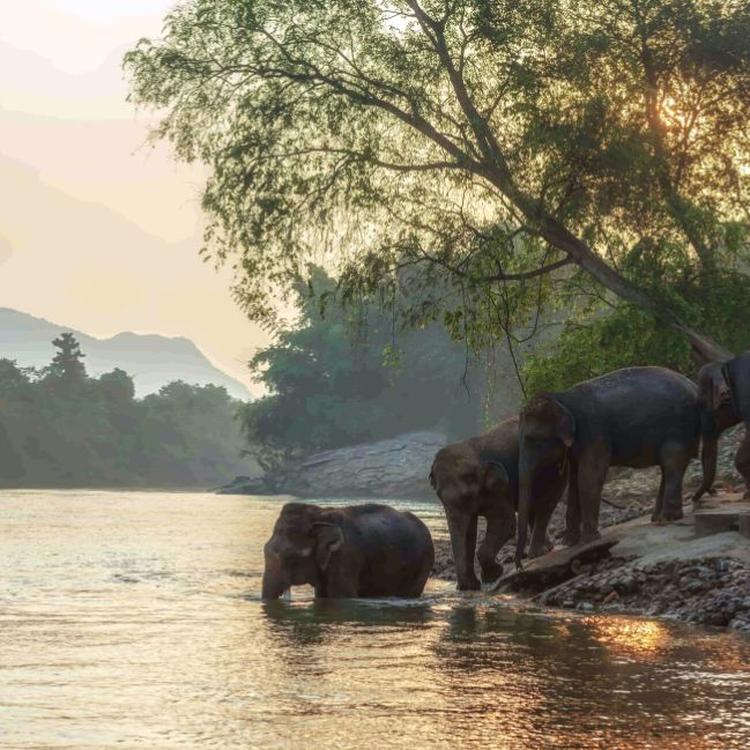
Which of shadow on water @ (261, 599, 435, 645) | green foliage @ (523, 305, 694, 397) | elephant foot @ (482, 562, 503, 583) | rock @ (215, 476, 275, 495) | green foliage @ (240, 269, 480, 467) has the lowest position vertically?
shadow on water @ (261, 599, 435, 645)

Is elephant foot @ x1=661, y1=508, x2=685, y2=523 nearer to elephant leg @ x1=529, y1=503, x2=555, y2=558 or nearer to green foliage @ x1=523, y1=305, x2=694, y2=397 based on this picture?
elephant leg @ x1=529, y1=503, x2=555, y2=558

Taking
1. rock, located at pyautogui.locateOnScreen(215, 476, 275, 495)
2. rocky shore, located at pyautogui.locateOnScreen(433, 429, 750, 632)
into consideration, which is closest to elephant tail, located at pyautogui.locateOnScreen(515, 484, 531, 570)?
rocky shore, located at pyautogui.locateOnScreen(433, 429, 750, 632)

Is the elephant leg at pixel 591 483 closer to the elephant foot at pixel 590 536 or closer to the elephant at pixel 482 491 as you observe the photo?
the elephant foot at pixel 590 536

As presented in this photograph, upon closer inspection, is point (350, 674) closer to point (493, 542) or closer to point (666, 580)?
point (666, 580)

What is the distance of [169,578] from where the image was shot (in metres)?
23.7

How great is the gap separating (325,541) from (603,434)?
4.04 meters

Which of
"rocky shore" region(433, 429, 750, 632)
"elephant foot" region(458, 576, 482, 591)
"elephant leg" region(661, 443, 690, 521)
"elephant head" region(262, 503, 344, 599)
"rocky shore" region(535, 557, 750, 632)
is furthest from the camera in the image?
"elephant foot" region(458, 576, 482, 591)

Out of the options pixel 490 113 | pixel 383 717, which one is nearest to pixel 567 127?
pixel 490 113

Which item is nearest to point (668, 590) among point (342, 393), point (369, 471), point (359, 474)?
point (359, 474)

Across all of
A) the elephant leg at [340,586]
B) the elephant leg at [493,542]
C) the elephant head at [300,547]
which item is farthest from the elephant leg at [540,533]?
the elephant head at [300,547]

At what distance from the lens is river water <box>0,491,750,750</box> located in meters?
9.27

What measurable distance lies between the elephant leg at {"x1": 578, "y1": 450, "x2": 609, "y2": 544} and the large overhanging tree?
6282mm

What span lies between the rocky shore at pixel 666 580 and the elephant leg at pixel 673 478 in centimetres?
36

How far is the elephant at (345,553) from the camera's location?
59.6 feet
